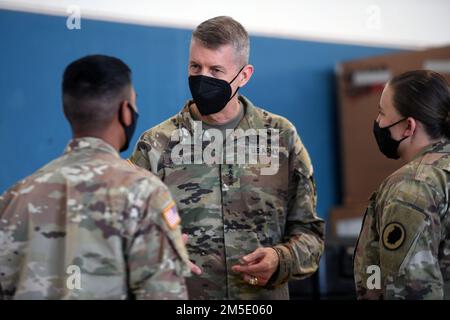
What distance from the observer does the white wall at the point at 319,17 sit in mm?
3475

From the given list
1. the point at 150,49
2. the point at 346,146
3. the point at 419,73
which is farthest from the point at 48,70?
the point at 346,146

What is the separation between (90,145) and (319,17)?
2929 millimetres

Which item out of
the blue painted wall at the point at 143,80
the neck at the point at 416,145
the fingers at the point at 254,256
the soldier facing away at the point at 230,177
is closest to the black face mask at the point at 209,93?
A: the soldier facing away at the point at 230,177

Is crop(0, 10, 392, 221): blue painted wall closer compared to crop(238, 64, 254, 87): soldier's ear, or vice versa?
crop(238, 64, 254, 87): soldier's ear

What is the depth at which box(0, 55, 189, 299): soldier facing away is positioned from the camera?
147 centimetres

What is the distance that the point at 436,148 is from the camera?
1.82m

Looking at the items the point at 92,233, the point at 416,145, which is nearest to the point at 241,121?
the point at 416,145

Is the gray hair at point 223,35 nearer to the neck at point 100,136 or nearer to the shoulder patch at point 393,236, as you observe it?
the neck at point 100,136

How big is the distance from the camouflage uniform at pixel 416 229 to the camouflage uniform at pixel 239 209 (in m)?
0.28

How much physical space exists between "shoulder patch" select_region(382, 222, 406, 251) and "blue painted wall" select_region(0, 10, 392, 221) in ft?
4.51

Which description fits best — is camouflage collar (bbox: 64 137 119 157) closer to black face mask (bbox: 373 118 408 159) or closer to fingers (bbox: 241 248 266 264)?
fingers (bbox: 241 248 266 264)

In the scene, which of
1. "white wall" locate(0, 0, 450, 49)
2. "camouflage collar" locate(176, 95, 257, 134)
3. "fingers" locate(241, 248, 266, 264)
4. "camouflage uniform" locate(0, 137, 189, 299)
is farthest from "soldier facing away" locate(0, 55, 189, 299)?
"white wall" locate(0, 0, 450, 49)

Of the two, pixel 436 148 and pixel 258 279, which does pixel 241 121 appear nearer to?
pixel 258 279

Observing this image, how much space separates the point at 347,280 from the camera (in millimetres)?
3639
